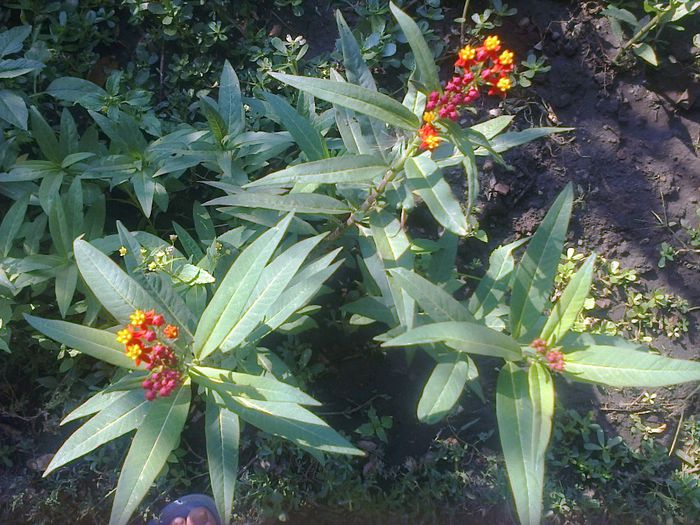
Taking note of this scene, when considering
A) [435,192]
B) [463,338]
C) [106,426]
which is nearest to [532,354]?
[463,338]

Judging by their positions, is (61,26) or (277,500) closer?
(277,500)

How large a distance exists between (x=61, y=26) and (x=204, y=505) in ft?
9.53

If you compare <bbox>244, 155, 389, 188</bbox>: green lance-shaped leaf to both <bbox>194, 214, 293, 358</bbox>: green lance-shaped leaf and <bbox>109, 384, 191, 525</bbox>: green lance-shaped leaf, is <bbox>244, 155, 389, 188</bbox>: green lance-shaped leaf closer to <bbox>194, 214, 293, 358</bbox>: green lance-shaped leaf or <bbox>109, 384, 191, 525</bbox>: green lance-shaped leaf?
<bbox>194, 214, 293, 358</bbox>: green lance-shaped leaf

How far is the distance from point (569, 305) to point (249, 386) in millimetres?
1103

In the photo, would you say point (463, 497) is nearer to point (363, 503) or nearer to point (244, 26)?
point (363, 503)

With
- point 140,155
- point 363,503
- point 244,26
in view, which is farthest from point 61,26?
point 363,503

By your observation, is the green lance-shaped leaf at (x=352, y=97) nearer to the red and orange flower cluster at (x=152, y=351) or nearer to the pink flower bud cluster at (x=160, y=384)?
the red and orange flower cluster at (x=152, y=351)

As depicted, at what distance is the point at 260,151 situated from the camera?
2.62 meters

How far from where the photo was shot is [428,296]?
187 cm

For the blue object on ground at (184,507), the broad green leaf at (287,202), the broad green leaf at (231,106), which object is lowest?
the blue object on ground at (184,507)

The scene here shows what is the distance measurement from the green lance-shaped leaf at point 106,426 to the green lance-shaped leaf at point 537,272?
134 centimetres

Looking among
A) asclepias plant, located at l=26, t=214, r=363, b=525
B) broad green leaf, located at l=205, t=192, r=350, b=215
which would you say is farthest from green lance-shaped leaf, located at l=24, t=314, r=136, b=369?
broad green leaf, located at l=205, t=192, r=350, b=215

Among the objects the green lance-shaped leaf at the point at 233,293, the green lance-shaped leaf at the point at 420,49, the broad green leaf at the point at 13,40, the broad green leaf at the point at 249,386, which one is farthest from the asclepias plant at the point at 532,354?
the broad green leaf at the point at 13,40

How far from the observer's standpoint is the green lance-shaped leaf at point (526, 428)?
1741 mm
